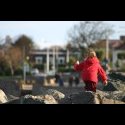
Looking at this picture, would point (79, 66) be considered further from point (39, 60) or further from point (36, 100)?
point (39, 60)

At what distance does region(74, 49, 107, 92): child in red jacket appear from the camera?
24.2ft

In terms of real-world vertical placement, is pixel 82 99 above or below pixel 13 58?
above

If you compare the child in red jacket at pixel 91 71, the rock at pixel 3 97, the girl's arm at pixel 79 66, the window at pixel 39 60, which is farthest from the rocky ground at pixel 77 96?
the window at pixel 39 60

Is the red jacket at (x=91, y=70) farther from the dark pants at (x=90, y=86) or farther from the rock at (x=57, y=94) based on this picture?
the rock at (x=57, y=94)

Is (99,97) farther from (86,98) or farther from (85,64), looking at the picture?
(85,64)

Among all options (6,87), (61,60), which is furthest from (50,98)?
(61,60)

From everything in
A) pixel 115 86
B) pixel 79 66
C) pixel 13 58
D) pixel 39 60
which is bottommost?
pixel 39 60

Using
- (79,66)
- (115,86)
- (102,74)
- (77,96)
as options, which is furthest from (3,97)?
(115,86)

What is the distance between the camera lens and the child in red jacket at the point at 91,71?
291 inches

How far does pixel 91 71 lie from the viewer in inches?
294

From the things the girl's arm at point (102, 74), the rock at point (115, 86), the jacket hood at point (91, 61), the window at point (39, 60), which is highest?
the jacket hood at point (91, 61)

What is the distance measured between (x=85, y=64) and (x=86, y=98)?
961mm

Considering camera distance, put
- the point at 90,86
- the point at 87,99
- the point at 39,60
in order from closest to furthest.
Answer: the point at 87,99
the point at 90,86
the point at 39,60
